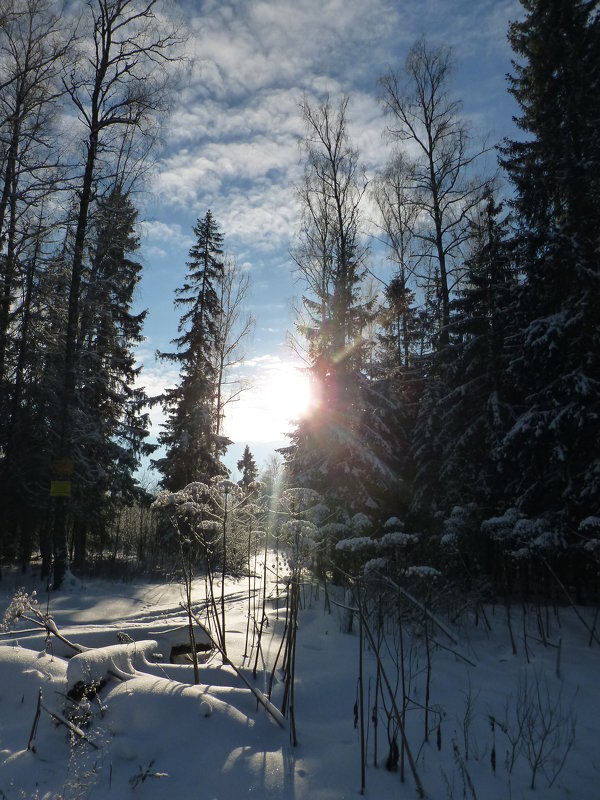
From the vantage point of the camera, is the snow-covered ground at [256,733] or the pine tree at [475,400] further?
the pine tree at [475,400]

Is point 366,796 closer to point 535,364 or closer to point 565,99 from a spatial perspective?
point 535,364

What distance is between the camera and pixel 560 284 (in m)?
8.94

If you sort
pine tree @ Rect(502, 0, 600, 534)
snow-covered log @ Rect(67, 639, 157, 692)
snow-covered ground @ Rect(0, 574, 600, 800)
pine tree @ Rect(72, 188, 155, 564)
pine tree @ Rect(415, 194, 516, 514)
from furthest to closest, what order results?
pine tree @ Rect(72, 188, 155, 564), pine tree @ Rect(415, 194, 516, 514), pine tree @ Rect(502, 0, 600, 534), snow-covered log @ Rect(67, 639, 157, 692), snow-covered ground @ Rect(0, 574, 600, 800)

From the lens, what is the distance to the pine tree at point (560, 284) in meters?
7.91

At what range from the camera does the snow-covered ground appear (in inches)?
101

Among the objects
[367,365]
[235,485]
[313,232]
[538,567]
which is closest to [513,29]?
[313,232]

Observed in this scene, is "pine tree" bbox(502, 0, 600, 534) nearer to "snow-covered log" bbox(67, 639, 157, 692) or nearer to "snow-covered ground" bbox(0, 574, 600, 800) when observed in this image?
"snow-covered ground" bbox(0, 574, 600, 800)

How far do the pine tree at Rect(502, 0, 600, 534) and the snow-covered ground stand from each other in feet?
12.6

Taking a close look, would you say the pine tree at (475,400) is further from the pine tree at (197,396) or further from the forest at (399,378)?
the pine tree at (197,396)

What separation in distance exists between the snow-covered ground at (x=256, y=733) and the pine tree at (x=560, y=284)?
3838 mm

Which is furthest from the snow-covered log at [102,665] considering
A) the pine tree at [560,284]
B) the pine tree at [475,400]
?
the pine tree at [475,400]

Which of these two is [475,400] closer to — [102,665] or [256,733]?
[256,733]

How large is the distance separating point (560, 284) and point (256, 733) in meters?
8.94

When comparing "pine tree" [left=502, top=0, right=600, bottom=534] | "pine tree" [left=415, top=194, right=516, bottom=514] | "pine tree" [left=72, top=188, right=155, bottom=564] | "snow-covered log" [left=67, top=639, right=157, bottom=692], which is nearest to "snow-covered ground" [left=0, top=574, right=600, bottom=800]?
"snow-covered log" [left=67, top=639, right=157, bottom=692]
